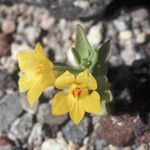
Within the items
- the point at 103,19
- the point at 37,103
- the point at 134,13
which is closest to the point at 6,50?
the point at 37,103

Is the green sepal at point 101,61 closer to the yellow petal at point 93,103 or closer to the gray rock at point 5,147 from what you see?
the yellow petal at point 93,103

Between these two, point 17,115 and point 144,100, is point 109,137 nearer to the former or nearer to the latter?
point 144,100

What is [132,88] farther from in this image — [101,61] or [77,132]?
[77,132]

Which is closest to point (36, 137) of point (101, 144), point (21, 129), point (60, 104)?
point (21, 129)

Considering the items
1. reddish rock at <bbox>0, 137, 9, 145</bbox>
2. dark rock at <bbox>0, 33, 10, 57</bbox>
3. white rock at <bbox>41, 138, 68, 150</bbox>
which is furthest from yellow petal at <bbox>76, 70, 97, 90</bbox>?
dark rock at <bbox>0, 33, 10, 57</bbox>

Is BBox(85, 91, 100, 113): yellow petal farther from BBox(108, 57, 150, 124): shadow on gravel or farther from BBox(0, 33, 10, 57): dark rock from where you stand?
BBox(0, 33, 10, 57): dark rock

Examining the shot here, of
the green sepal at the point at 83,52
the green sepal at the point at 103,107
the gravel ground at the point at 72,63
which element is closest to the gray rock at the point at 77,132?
the gravel ground at the point at 72,63
